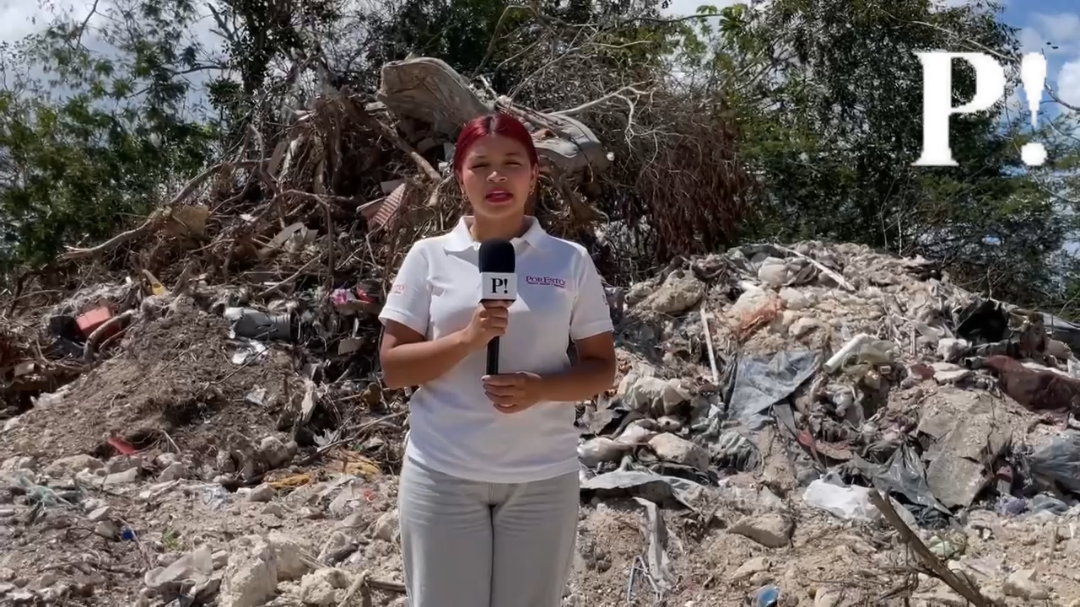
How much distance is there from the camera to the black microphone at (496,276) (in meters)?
1.62

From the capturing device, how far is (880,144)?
10.9 meters

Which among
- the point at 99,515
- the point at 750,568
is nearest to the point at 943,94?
the point at 750,568

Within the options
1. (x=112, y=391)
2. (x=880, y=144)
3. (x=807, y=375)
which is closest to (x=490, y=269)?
(x=807, y=375)

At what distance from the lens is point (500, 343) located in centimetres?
171

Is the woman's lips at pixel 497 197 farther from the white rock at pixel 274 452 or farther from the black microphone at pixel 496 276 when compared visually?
the white rock at pixel 274 452

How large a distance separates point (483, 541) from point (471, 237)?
59 centimetres

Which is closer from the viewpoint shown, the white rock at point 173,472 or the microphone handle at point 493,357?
the microphone handle at point 493,357

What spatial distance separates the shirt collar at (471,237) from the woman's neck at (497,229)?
12 mm

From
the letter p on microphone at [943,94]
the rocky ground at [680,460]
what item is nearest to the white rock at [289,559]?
the rocky ground at [680,460]

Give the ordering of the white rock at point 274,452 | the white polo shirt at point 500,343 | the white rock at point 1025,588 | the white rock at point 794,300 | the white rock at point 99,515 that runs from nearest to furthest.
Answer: the white polo shirt at point 500,343, the white rock at point 1025,588, the white rock at point 99,515, the white rock at point 274,452, the white rock at point 794,300

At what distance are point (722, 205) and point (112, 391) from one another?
16.5ft

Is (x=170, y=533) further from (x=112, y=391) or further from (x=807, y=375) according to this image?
(x=807, y=375)

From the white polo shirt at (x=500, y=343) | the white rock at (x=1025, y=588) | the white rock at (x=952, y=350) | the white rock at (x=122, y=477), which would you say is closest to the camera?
the white polo shirt at (x=500, y=343)

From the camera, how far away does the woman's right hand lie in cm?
161
